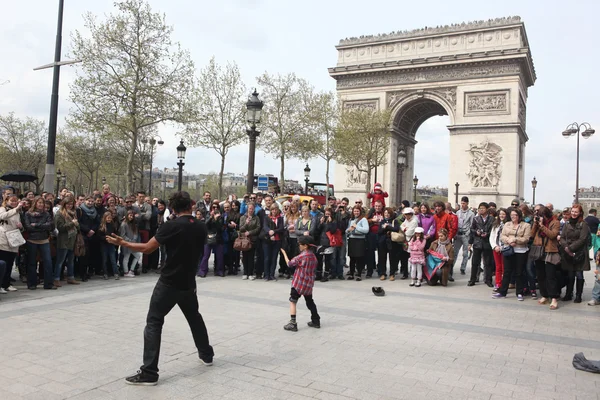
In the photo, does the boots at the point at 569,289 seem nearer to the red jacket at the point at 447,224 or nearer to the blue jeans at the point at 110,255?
the red jacket at the point at 447,224

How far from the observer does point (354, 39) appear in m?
41.8

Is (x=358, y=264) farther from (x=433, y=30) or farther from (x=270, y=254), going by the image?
(x=433, y=30)

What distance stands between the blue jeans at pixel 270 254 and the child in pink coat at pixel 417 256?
339 cm

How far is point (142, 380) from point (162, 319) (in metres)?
0.61

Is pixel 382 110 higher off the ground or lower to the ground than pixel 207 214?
higher

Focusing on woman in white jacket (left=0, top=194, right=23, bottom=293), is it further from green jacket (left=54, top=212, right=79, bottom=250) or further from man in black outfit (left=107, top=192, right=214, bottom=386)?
man in black outfit (left=107, top=192, right=214, bottom=386)

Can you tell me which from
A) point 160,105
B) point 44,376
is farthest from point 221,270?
point 160,105

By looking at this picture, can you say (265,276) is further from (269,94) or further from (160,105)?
(269,94)

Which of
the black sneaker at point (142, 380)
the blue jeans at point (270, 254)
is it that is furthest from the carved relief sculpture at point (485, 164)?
the black sneaker at point (142, 380)

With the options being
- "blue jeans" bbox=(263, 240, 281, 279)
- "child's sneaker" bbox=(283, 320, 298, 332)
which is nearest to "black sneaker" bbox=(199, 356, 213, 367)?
"child's sneaker" bbox=(283, 320, 298, 332)

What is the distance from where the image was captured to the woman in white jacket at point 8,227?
29.1 ft

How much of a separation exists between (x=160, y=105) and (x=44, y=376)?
22823 millimetres

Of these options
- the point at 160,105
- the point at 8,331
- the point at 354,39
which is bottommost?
the point at 8,331

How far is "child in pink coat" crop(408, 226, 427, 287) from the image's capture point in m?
11.9
